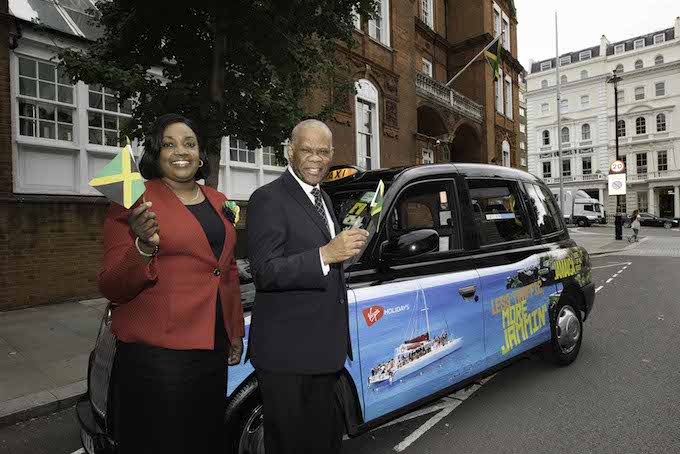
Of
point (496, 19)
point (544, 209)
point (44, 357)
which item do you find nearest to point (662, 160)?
point (496, 19)

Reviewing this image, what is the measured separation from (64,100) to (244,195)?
466cm

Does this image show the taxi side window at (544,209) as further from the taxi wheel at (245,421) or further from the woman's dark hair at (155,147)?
the woman's dark hair at (155,147)

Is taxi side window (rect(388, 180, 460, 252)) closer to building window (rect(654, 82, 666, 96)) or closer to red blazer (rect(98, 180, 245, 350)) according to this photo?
red blazer (rect(98, 180, 245, 350))

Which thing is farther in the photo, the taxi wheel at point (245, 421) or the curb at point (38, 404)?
the curb at point (38, 404)

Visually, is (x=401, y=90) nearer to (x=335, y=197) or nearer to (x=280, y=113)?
(x=280, y=113)

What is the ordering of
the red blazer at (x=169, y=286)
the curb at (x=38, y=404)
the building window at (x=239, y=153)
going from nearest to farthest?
the red blazer at (x=169, y=286), the curb at (x=38, y=404), the building window at (x=239, y=153)

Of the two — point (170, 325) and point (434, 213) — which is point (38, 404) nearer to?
point (170, 325)

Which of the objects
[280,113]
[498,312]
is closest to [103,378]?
[498,312]

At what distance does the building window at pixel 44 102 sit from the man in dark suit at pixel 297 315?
27.2 feet

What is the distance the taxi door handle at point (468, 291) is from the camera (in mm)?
3072

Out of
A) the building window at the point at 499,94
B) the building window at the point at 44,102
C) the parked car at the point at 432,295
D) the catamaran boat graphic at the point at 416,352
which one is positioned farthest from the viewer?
the building window at the point at 499,94

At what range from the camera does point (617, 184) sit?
22141 millimetres

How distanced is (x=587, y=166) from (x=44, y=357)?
57716mm

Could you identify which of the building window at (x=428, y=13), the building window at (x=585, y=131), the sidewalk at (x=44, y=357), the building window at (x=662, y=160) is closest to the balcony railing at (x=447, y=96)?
the building window at (x=428, y=13)
